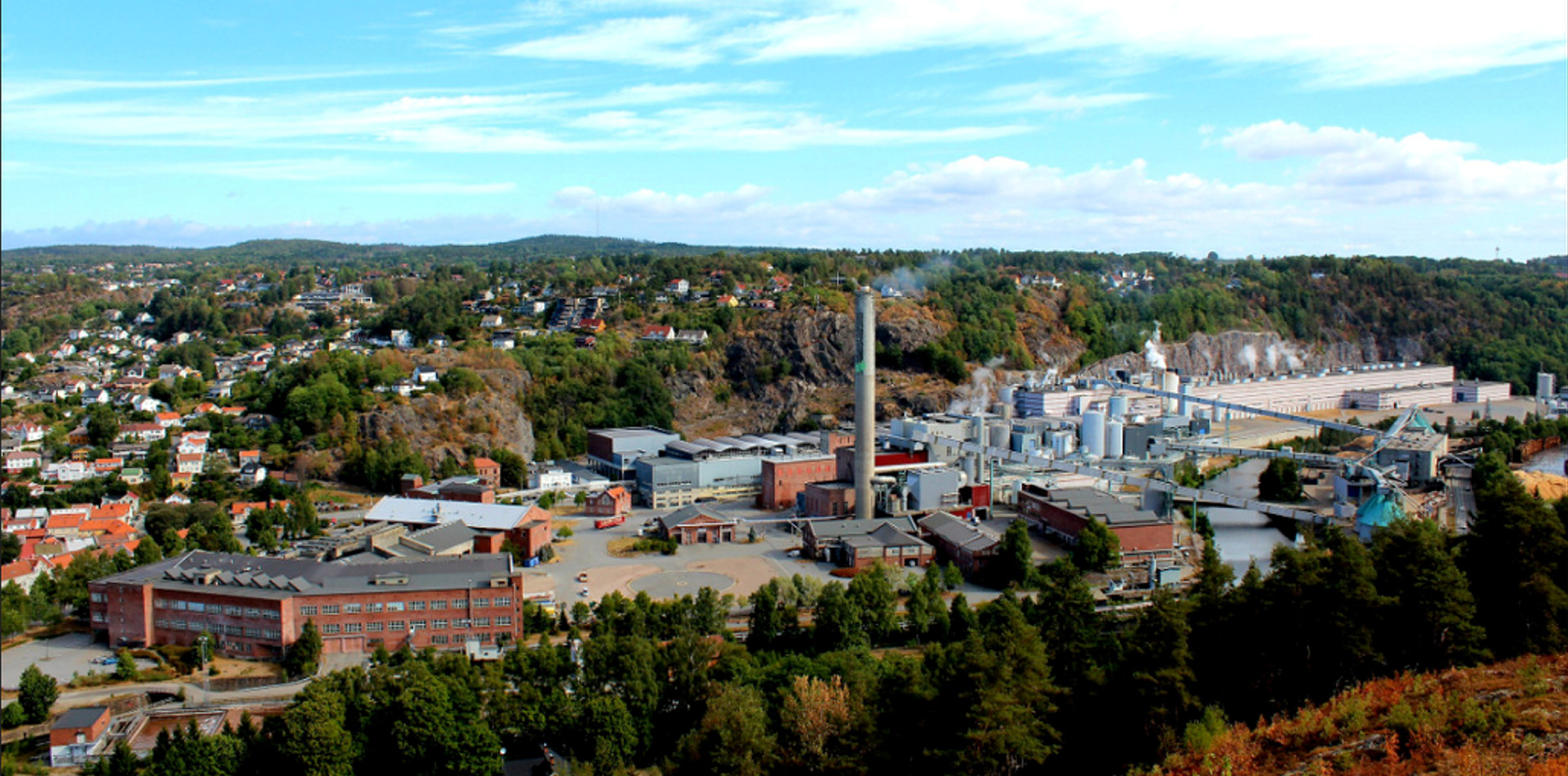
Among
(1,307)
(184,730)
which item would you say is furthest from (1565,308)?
(1,307)

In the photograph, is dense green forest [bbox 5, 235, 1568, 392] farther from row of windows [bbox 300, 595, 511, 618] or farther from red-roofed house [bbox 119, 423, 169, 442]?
row of windows [bbox 300, 595, 511, 618]

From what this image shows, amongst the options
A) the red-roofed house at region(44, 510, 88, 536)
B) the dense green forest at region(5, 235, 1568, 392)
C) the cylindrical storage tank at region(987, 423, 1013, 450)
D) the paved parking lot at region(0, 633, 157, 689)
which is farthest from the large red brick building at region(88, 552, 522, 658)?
the dense green forest at region(5, 235, 1568, 392)

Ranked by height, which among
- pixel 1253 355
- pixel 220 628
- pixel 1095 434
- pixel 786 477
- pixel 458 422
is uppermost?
pixel 1253 355

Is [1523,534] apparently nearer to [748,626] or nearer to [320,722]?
[748,626]

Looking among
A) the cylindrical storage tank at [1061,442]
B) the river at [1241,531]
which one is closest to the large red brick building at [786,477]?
the cylindrical storage tank at [1061,442]

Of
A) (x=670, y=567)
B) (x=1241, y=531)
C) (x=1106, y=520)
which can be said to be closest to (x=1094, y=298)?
(x=1241, y=531)

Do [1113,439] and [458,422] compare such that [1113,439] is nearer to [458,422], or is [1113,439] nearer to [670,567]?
[670,567]
